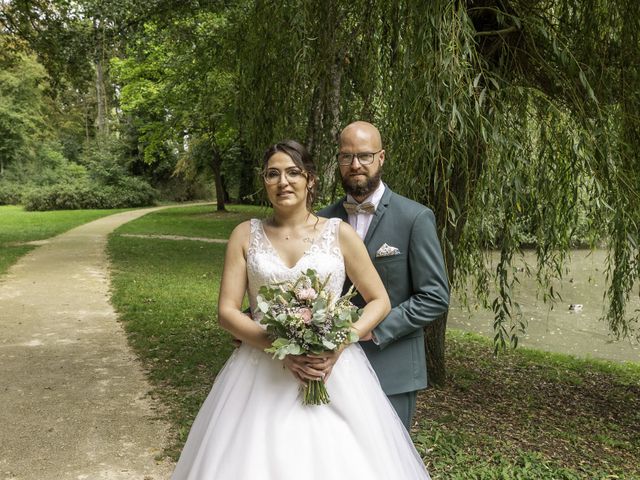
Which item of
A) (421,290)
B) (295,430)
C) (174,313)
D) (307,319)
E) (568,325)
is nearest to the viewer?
(307,319)

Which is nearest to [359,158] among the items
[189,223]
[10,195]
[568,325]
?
[568,325]

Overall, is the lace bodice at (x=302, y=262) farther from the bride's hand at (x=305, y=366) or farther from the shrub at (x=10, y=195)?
the shrub at (x=10, y=195)

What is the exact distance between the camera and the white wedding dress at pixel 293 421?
7.17 ft

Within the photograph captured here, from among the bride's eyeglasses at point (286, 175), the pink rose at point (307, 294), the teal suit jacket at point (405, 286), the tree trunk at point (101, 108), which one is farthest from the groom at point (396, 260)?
the tree trunk at point (101, 108)

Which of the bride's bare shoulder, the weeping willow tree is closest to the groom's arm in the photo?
the bride's bare shoulder

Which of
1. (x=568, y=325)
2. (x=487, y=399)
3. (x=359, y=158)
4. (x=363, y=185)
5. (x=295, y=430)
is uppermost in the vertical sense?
(x=359, y=158)

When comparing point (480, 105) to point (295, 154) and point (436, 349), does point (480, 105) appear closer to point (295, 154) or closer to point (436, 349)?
point (295, 154)

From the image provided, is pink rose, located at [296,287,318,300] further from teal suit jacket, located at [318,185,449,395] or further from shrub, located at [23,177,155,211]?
shrub, located at [23,177,155,211]

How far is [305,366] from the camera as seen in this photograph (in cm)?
217

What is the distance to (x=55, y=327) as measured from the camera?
8.01 metres

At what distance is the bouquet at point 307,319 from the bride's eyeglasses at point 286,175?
0.39 metres

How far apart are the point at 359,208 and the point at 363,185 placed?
11 cm

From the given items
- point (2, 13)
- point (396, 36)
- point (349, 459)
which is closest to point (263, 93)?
point (396, 36)

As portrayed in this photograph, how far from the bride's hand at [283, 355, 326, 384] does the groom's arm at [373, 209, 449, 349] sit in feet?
1.12
